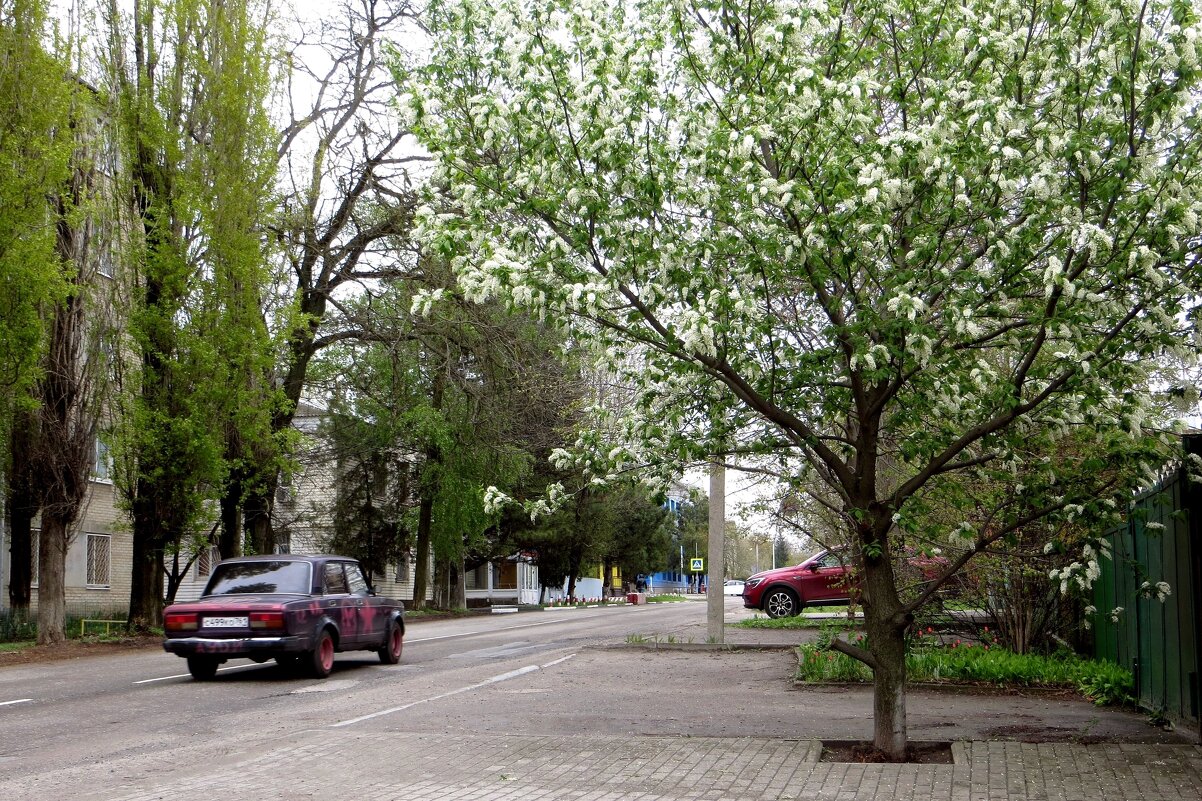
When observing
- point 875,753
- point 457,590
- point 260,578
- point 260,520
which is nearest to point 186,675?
point 260,578

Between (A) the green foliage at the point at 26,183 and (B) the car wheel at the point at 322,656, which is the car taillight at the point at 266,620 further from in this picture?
(A) the green foliage at the point at 26,183

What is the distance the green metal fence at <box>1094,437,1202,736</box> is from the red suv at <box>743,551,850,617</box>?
16.7 m

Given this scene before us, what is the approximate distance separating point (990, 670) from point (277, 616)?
836cm

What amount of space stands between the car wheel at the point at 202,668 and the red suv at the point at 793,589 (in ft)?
55.2

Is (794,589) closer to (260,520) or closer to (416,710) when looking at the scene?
(260,520)

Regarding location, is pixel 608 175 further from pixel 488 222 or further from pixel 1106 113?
pixel 1106 113

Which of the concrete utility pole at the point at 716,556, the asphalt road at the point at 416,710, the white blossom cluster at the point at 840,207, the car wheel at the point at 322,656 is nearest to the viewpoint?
the white blossom cluster at the point at 840,207

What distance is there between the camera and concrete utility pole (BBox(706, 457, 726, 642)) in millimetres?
20703

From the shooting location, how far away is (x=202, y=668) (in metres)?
15.7

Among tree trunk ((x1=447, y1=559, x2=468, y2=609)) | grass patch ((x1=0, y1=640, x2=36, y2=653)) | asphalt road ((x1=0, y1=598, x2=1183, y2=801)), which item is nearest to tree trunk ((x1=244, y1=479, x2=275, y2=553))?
grass patch ((x1=0, y1=640, x2=36, y2=653))

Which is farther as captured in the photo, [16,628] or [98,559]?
[98,559]

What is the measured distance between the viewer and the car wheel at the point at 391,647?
1794 centimetres

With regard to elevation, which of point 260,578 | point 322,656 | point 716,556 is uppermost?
point 716,556

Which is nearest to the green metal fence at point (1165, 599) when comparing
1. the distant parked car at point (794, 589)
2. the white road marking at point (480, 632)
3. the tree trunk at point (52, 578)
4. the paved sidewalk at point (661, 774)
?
the paved sidewalk at point (661, 774)
